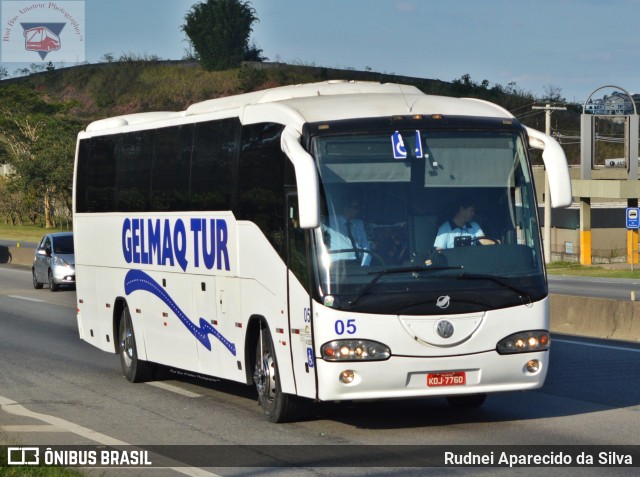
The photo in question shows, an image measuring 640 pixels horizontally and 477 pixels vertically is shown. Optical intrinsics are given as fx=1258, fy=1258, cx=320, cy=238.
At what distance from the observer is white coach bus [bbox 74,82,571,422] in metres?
10.4

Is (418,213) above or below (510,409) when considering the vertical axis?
above

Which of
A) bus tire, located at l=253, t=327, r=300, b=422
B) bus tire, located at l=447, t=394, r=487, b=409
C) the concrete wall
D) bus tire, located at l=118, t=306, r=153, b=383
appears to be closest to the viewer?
bus tire, located at l=253, t=327, r=300, b=422

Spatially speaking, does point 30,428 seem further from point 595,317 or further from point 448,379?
point 595,317

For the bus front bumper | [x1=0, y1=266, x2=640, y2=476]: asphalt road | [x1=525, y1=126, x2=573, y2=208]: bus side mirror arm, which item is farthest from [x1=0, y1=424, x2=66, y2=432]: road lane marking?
[x1=525, y1=126, x2=573, y2=208]: bus side mirror arm

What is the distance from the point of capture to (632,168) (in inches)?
2517

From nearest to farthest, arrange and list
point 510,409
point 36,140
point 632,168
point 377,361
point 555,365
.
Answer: point 377,361 < point 510,409 < point 555,365 < point 632,168 < point 36,140

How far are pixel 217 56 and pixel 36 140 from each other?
182ft

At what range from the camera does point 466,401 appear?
Result: 12.2 metres

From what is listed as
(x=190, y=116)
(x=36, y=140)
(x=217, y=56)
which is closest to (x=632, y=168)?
(x=36, y=140)

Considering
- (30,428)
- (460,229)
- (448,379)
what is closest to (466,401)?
(448,379)

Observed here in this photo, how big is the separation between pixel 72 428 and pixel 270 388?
185 centimetres

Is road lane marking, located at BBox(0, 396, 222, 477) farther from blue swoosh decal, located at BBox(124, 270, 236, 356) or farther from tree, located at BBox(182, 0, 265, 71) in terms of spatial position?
tree, located at BBox(182, 0, 265, 71)

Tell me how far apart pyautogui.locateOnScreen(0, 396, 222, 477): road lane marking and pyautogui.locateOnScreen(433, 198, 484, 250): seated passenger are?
2.85 metres

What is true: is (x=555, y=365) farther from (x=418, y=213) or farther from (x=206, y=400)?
(x=418, y=213)
